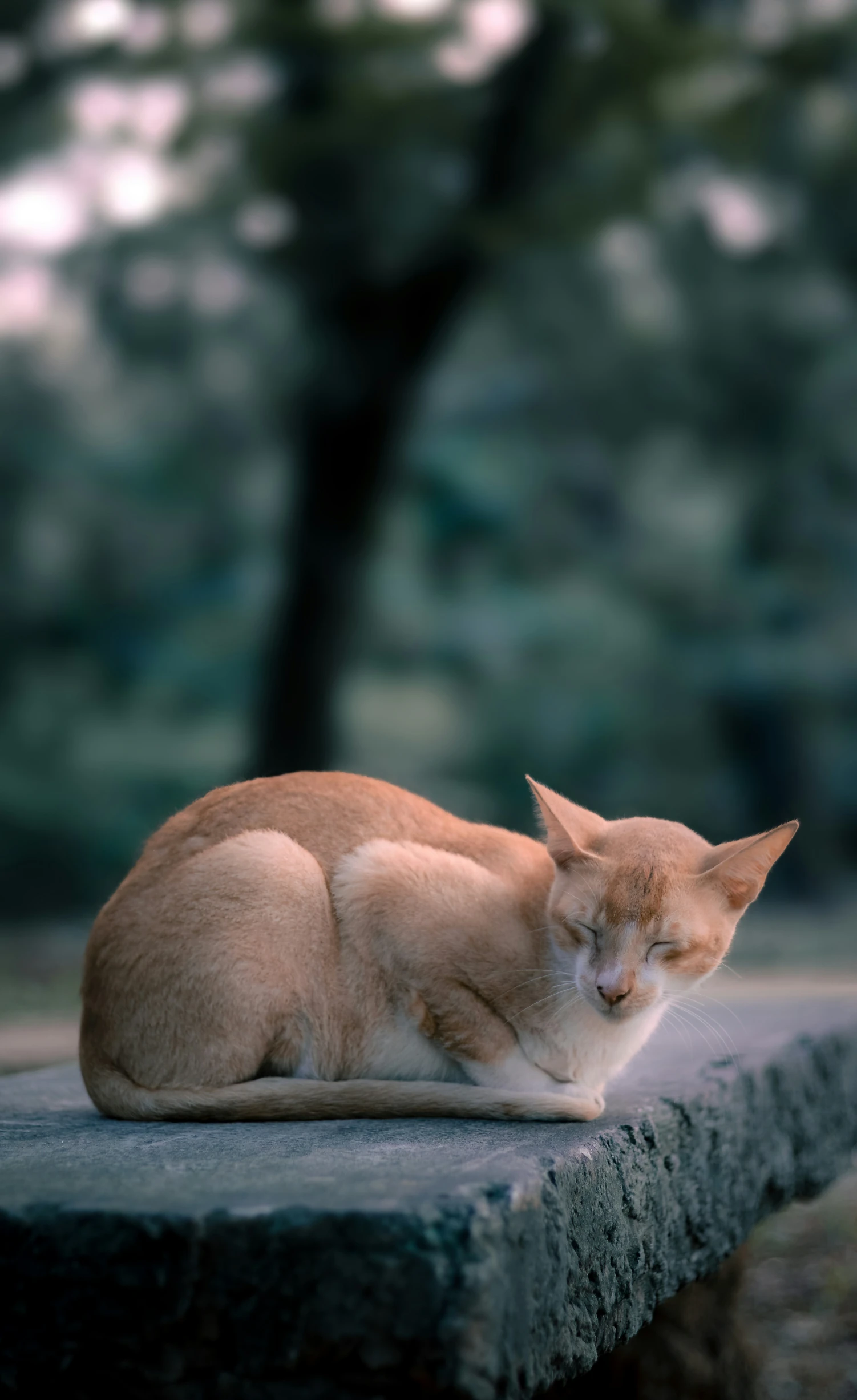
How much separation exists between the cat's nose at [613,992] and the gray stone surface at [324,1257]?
0.19 metres

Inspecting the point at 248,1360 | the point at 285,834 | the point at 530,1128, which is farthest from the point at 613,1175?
the point at 285,834

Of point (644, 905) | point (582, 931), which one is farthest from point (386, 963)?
point (644, 905)

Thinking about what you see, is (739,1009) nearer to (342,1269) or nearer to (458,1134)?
(458,1134)

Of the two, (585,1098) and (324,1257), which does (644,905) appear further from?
(324,1257)

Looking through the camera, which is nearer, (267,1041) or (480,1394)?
(480,1394)

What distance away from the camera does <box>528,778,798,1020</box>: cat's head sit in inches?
77.3

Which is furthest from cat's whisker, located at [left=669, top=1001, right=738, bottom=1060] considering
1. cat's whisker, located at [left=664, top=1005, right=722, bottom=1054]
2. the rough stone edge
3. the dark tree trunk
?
the dark tree trunk

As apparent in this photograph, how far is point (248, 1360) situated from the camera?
1.41m

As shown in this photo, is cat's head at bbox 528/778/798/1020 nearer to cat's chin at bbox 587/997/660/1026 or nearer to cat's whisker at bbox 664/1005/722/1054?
cat's chin at bbox 587/997/660/1026

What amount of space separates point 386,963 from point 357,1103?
0.23 metres

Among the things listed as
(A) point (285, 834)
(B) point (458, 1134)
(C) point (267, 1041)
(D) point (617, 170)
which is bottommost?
(B) point (458, 1134)

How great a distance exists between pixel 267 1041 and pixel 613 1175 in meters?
0.57

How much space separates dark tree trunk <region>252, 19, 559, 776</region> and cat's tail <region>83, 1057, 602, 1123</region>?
4.47 m

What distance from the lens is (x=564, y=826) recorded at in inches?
81.2
